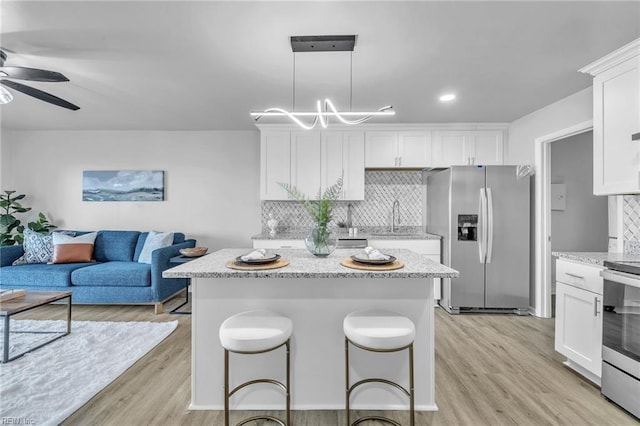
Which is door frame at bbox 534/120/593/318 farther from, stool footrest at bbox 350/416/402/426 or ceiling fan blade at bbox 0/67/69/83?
ceiling fan blade at bbox 0/67/69/83

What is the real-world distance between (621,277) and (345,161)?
3012mm

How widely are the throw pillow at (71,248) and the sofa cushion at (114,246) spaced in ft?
0.43

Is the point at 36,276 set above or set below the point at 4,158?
below

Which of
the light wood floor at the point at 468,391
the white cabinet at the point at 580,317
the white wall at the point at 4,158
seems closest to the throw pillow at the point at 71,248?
the white wall at the point at 4,158

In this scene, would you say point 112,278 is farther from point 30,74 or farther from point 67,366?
point 30,74

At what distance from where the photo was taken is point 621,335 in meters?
1.88

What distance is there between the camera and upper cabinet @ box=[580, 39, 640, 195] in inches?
80.3

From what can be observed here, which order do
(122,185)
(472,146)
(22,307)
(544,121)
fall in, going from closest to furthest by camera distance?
1. (22,307)
2. (544,121)
3. (472,146)
4. (122,185)

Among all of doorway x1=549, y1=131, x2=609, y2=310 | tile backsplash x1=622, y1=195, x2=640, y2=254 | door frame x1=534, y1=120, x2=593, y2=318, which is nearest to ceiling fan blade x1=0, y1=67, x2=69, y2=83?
tile backsplash x1=622, y1=195, x2=640, y2=254

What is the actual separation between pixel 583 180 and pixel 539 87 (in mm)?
2287

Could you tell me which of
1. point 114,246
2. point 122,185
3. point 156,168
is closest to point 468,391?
point 114,246

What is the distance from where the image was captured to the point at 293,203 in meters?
4.50

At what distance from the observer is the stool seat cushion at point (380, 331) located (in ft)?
4.90

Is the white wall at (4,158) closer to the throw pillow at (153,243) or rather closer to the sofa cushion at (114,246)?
the sofa cushion at (114,246)
